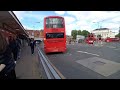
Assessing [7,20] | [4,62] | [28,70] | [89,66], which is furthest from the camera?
[7,20]

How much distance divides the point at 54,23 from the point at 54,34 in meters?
1.22

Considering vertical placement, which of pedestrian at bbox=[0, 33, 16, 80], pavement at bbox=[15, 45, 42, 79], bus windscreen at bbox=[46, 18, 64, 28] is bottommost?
pavement at bbox=[15, 45, 42, 79]

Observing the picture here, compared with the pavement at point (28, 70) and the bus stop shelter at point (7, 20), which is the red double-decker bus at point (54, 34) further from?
the pavement at point (28, 70)

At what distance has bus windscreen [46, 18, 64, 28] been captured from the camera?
673 inches

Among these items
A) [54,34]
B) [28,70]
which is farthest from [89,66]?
[54,34]

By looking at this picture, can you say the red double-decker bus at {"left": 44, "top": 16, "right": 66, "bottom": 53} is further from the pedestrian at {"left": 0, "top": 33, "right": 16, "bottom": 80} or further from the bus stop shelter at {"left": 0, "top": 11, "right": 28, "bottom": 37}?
the pedestrian at {"left": 0, "top": 33, "right": 16, "bottom": 80}

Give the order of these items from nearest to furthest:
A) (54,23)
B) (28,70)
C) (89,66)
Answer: (28,70) < (89,66) < (54,23)

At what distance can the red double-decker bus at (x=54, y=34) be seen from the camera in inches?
675

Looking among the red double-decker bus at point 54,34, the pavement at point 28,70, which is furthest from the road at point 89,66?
the red double-decker bus at point 54,34

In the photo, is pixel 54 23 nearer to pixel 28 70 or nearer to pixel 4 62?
pixel 28 70

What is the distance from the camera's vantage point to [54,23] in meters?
17.3

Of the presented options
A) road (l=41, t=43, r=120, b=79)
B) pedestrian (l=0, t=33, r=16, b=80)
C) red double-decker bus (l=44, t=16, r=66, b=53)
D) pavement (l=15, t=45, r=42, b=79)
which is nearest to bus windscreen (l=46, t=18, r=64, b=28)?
red double-decker bus (l=44, t=16, r=66, b=53)
